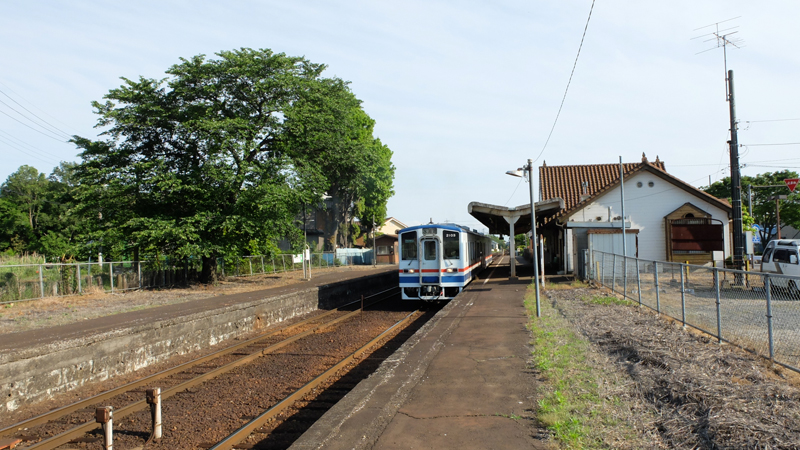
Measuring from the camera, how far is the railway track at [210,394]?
6043 mm

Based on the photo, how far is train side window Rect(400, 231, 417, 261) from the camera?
17.5 metres

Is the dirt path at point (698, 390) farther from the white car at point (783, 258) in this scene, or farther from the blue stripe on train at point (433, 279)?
the white car at point (783, 258)

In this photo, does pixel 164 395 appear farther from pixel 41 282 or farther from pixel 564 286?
pixel 564 286

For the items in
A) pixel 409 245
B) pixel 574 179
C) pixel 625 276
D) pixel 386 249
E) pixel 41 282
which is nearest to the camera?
pixel 625 276

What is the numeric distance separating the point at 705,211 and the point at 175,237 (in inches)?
918

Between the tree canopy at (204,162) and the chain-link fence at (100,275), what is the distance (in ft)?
3.08

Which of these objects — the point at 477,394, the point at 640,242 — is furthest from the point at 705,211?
the point at 477,394

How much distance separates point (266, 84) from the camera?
2120 cm

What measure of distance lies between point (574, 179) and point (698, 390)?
1178 inches

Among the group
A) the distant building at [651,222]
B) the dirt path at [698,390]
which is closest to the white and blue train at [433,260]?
the distant building at [651,222]

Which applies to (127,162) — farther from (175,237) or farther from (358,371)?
(358,371)

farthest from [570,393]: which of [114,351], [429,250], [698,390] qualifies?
[429,250]

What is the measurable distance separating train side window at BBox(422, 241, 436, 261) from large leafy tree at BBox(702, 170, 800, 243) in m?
37.1

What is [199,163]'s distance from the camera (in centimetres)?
2223
